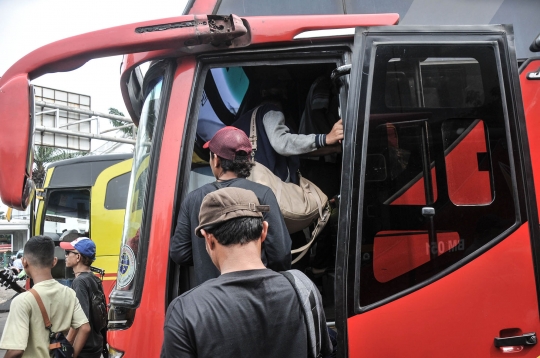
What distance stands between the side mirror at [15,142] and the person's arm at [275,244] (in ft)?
3.78

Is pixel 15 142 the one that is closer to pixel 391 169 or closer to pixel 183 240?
pixel 183 240

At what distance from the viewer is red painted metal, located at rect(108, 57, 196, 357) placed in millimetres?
2777

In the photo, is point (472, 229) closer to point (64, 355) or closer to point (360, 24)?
point (360, 24)

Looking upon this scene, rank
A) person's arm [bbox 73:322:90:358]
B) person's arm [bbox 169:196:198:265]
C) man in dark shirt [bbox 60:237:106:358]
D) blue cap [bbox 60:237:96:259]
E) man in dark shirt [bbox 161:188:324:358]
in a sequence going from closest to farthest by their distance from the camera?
man in dark shirt [bbox 161:188:324:358] → person's arm [bbox 169:196:198:265] → person's arm [bbox 73:322:90:358] → man in dark shirt [bbox 60:237:106:358] → blue cap [bbox 60:237:96:259]

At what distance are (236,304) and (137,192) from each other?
1.70m

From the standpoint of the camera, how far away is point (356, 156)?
2.66 metres

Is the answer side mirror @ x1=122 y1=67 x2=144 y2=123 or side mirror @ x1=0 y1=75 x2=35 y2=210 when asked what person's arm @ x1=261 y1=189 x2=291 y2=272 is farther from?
side mirror @ x1=122 y1=67 x2=144 y2=123

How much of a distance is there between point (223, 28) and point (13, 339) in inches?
93.3

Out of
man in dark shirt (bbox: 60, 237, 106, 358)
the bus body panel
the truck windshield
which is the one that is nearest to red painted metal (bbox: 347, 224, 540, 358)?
the truck windshield

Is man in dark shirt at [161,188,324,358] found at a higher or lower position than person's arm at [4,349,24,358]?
higher

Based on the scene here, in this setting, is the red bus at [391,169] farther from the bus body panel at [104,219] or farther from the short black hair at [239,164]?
the bus body panel at [104,219]

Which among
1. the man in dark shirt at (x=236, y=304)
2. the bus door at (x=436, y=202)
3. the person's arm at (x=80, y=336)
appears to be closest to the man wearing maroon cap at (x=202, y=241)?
the bus door at (x=436, y=202)

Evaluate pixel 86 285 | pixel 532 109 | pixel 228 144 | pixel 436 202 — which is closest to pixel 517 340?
pixel 436 202

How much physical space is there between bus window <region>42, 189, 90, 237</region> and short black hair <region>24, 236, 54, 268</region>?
7.64 meters
